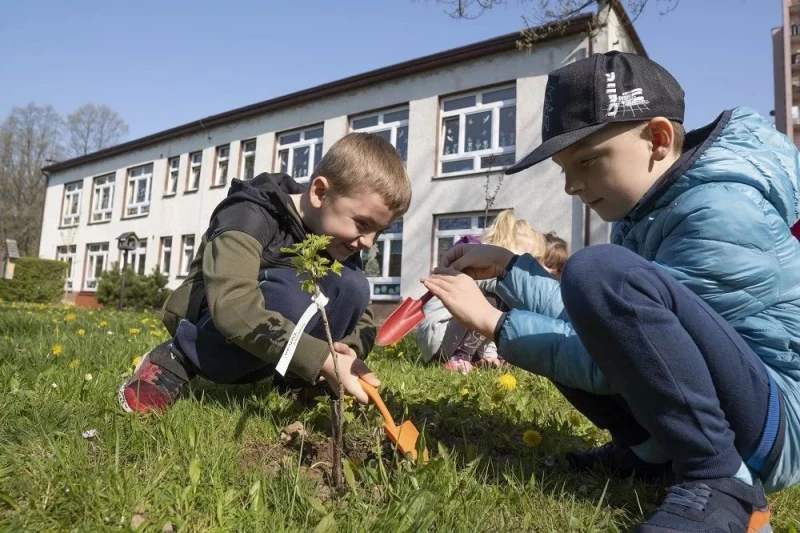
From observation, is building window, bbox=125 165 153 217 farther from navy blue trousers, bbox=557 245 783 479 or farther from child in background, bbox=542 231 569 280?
navy blue trousers, bbox=557 245 783 479

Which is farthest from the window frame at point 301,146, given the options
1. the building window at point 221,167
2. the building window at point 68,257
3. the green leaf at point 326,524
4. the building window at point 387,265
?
the green leaf at point 326,524

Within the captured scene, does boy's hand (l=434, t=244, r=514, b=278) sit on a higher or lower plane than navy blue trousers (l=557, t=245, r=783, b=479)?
higher

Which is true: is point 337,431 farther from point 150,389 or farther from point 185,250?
point 185,250

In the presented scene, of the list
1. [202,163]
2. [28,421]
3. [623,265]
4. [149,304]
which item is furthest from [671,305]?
[202,163]

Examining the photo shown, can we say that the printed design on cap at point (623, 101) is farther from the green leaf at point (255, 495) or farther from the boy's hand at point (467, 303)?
the green leaf at point (255, 495)

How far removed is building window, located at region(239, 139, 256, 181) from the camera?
18753 millimetres

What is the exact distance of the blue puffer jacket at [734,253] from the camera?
138cm

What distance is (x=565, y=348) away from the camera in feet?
5.00

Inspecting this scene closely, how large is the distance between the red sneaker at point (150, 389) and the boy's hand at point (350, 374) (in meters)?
0.60

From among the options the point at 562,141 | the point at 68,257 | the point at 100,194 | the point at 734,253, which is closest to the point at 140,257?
the point at 100,194

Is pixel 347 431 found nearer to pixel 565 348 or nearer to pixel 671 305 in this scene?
pixel 565 348

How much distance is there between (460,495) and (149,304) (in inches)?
696

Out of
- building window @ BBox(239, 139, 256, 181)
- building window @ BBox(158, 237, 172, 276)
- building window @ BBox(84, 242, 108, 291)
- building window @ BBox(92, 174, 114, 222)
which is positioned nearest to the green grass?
building window @ BBox(239, 139, 256, 181)

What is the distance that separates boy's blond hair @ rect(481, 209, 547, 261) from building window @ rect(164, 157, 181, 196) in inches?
752
